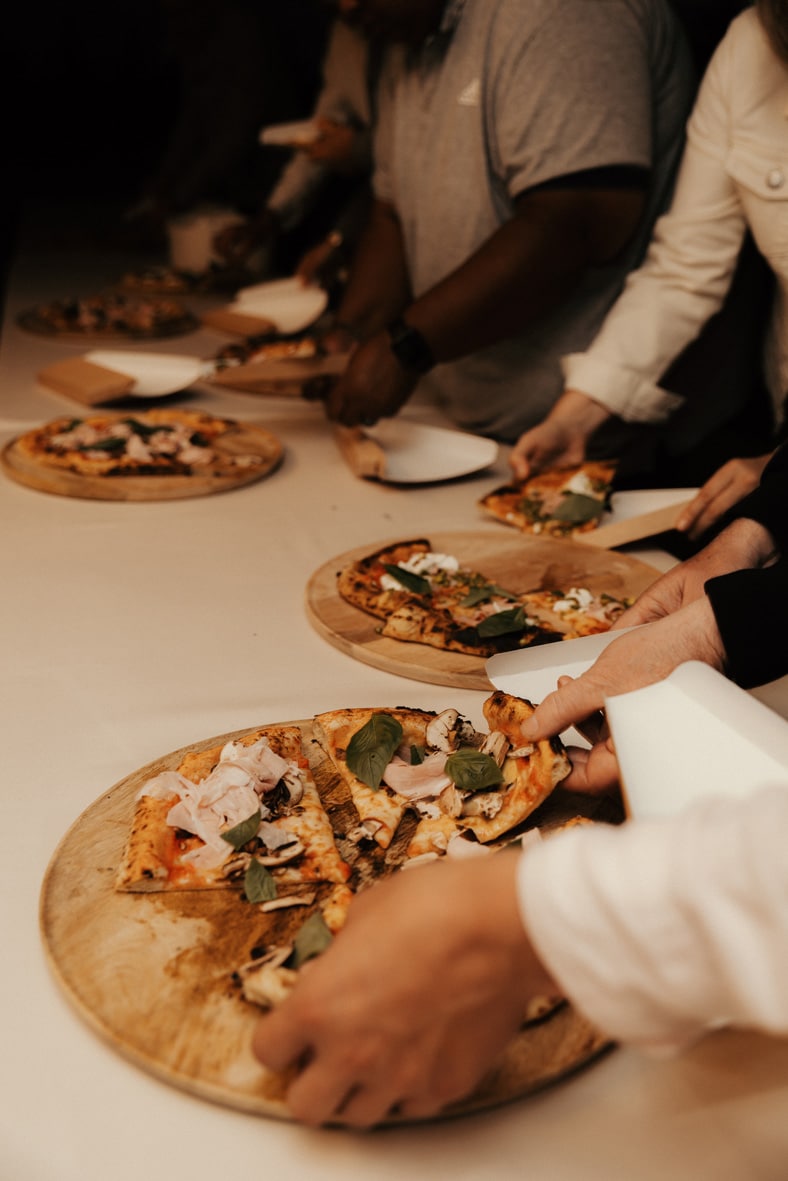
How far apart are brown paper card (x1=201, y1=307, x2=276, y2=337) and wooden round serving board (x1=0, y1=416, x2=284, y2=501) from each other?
4.00 feet

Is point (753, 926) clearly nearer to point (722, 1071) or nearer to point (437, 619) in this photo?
point (722, 1071)

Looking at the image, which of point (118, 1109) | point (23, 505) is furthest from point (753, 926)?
point (23, 505)

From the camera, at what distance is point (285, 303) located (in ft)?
11.1

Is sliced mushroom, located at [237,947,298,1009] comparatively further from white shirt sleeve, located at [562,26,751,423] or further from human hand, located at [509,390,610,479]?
white shirt sleeve, located at [562,26,751,423]

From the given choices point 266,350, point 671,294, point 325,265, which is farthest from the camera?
point 325,265

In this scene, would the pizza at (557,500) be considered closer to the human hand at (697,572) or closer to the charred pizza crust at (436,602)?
the charred pizza crust at (436,602)

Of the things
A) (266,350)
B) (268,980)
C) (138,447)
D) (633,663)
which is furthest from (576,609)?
(266,350)

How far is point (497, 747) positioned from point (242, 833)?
280 mm

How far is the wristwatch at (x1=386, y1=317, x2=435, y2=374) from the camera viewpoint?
7.49ft

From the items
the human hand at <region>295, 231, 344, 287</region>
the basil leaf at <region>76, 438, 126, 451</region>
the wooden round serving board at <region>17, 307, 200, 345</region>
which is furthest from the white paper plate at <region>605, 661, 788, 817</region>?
the wooden round serving board at <region>17, 307, 200, 345</region>

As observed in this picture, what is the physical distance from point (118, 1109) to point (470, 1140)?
26 centimetres

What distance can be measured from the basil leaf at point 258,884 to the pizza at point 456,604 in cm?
57

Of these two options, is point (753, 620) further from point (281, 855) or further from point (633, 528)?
point (633, 528)

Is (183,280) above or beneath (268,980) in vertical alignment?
beneath
